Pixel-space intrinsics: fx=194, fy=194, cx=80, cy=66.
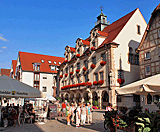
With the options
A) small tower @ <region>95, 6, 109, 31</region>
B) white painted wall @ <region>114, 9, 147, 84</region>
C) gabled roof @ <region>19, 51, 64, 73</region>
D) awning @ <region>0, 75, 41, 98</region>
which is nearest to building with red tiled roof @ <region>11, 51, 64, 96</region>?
gabled roof @ <region>19, 51, 64, 73</region>

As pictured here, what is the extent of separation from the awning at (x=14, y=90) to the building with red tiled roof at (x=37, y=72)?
38.1m

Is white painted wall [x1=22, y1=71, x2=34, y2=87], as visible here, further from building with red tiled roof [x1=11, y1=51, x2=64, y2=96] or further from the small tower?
the small tower

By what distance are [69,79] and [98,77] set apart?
1191cm

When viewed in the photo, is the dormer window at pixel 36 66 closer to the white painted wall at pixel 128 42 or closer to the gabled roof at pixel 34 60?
the gabled roof at pixel 34 60

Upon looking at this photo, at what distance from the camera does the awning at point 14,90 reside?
36.0 ft

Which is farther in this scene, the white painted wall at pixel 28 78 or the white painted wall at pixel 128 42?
the white painted wall at pixel 28 78

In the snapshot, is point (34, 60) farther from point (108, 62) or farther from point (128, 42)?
point (128, 42)

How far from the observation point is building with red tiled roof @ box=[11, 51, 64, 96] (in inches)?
1993

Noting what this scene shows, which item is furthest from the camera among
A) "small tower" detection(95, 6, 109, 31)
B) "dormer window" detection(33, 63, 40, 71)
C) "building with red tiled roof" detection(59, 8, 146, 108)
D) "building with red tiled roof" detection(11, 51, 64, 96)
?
"dormer window" detection(33, 63, 40, 71)

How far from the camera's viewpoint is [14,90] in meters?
11.2

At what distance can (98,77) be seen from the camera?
3033 centimetres

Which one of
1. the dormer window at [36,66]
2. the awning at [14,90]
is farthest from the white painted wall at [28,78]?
the awning at [14,90]

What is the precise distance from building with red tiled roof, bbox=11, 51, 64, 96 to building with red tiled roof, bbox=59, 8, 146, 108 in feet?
54.3

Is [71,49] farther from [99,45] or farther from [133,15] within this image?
[133,15]
